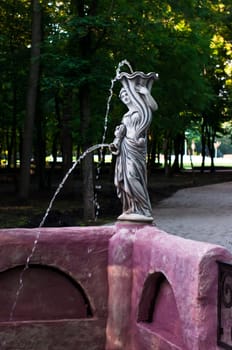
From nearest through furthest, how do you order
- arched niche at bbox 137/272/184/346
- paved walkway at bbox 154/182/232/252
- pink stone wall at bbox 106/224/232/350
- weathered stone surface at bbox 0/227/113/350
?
pink stone wall at bbox 106/224/232/350
arched niche at bbox 137/272/184/346
weathered stone surface at bbox 0/227/113/350
paved walkway at bbox 154/182/232/252

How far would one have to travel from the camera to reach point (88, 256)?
8773mm

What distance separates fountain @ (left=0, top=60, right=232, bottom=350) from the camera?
8.41 metres

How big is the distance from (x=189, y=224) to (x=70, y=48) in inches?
246

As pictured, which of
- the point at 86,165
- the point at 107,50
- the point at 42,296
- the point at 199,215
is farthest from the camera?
the point at 199,215

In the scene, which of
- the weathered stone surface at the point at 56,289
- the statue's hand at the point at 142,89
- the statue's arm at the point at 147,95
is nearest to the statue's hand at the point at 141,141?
the statue's arm at the point at 147,95

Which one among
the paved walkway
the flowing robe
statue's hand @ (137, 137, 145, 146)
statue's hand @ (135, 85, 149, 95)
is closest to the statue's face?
statue's hand @ (135, 85, 149, 95)

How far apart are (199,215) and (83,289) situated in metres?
13.7

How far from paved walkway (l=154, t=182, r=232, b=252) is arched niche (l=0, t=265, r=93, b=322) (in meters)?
6.18

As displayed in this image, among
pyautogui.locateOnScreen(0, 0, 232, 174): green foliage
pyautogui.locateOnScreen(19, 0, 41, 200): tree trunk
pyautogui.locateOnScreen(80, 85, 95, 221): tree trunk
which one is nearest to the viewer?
pyautogui.locateOnScreen(0, 0, 232, 174): green foliage

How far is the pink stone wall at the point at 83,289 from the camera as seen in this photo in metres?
8.16

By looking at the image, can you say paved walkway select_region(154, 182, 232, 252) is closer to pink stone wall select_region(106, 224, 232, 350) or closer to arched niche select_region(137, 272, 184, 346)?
pink stone wall select_region(106, 224, 232, 350)

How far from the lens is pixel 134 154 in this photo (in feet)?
28.7

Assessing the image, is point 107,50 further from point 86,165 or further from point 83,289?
point 83,289

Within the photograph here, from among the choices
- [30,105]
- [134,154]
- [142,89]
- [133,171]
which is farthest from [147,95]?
[30,105]
